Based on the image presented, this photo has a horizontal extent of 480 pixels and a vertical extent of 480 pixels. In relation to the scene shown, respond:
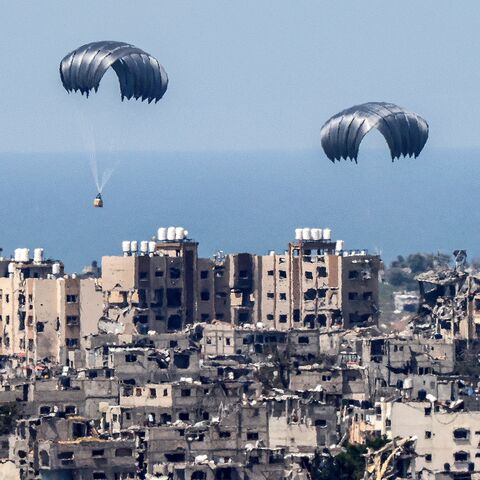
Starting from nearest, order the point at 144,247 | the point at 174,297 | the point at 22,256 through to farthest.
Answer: the point at 174,297, the point at 144,247, the point at 22,256

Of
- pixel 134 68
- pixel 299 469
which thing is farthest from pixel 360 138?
pixel 299 469

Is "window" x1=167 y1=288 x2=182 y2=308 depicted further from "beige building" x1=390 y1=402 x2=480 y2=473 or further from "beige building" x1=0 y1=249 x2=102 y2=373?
"beige building" x1=390 y1=402 x2=480 y2=473

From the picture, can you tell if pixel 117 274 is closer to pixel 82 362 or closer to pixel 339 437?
pixel 82 362

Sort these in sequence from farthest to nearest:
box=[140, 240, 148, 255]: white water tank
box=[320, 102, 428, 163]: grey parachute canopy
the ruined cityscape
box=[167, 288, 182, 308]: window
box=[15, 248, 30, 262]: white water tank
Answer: box=[15, 248, 30, 262]: white water tank, box=[140, 240, 148, 255]: white water tank, box=[167, 288, 182, 308]: window, box=[320, 102, 428, 163]: grey parachute canopy, the ruined cityscape

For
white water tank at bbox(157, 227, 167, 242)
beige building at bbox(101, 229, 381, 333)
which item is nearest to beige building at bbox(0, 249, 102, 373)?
beige building at bbox(101, 229, 381, 333)

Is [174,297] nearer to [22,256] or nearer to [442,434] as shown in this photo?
[22,256]

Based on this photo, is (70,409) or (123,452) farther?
(70,409)

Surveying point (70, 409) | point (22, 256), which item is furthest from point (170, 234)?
point (70, 409)
